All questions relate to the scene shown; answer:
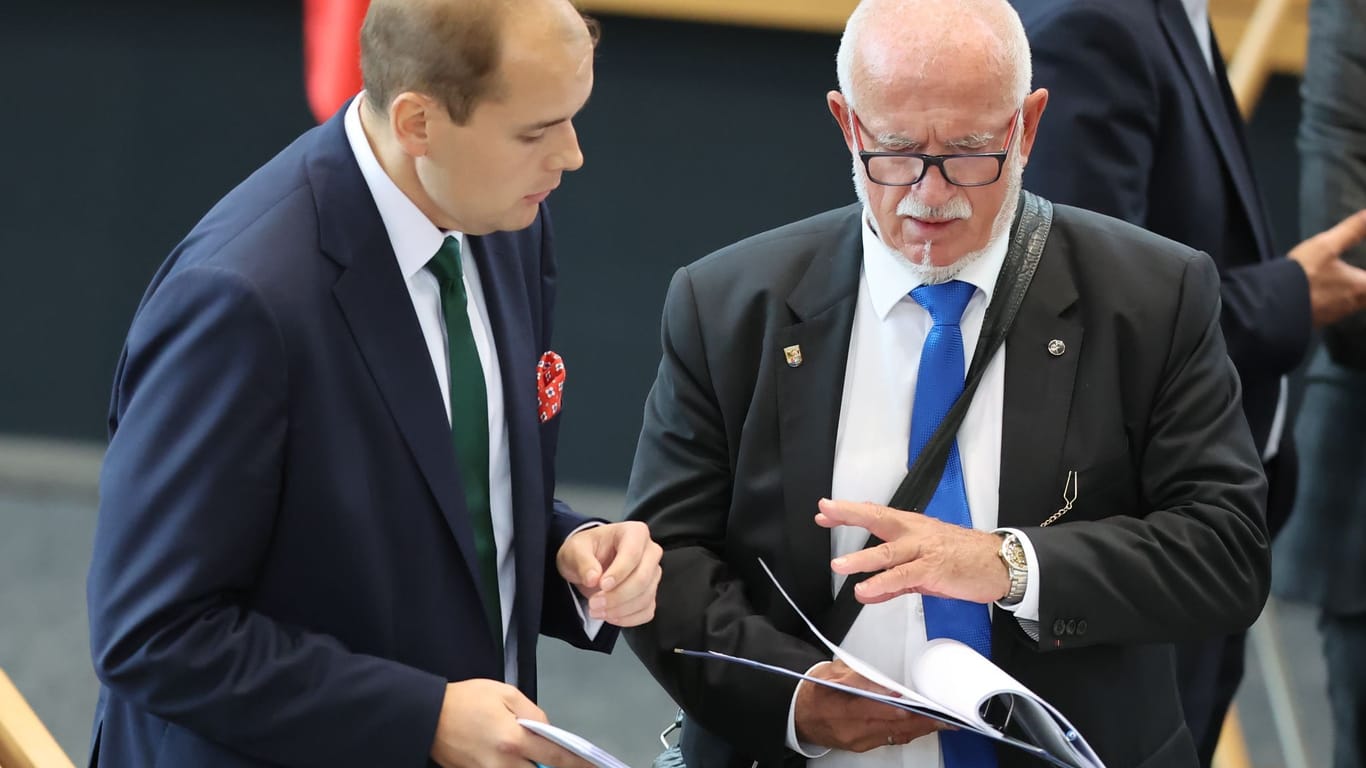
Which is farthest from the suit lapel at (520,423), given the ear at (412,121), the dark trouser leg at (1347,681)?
the dark trouser leg at (1347,681)

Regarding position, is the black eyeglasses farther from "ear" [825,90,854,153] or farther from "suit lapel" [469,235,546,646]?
"suit lapel" [469,235,546,646]

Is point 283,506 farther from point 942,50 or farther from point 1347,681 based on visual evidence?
point 1347,681

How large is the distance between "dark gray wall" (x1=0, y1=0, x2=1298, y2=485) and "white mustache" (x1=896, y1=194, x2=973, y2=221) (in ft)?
9.63

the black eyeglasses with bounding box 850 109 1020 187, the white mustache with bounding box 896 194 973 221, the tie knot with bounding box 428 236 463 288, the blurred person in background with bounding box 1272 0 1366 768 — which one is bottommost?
the blurred person in background with bounding box 1272 0 1366 768

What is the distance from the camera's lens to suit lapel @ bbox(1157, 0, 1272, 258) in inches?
113

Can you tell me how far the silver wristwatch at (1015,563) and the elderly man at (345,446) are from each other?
41 centimetres

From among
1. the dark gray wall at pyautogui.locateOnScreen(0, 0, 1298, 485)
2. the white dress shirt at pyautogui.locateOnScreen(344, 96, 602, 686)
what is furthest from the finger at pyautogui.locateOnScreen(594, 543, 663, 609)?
the dark gray wall at pyautogui.locateOnScreen(0, 0, 1298, 485)

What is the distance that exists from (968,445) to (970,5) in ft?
1.74

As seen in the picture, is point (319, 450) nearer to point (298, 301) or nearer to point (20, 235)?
point (298, 301)

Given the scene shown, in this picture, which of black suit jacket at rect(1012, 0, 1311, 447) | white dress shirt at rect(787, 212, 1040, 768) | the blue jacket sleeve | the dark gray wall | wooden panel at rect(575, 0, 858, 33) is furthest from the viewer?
the dark gray wall

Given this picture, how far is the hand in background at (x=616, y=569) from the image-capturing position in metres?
2.04

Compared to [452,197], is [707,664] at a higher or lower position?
lower

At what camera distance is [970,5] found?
2.10m

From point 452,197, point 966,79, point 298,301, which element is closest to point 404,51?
point 452,197
